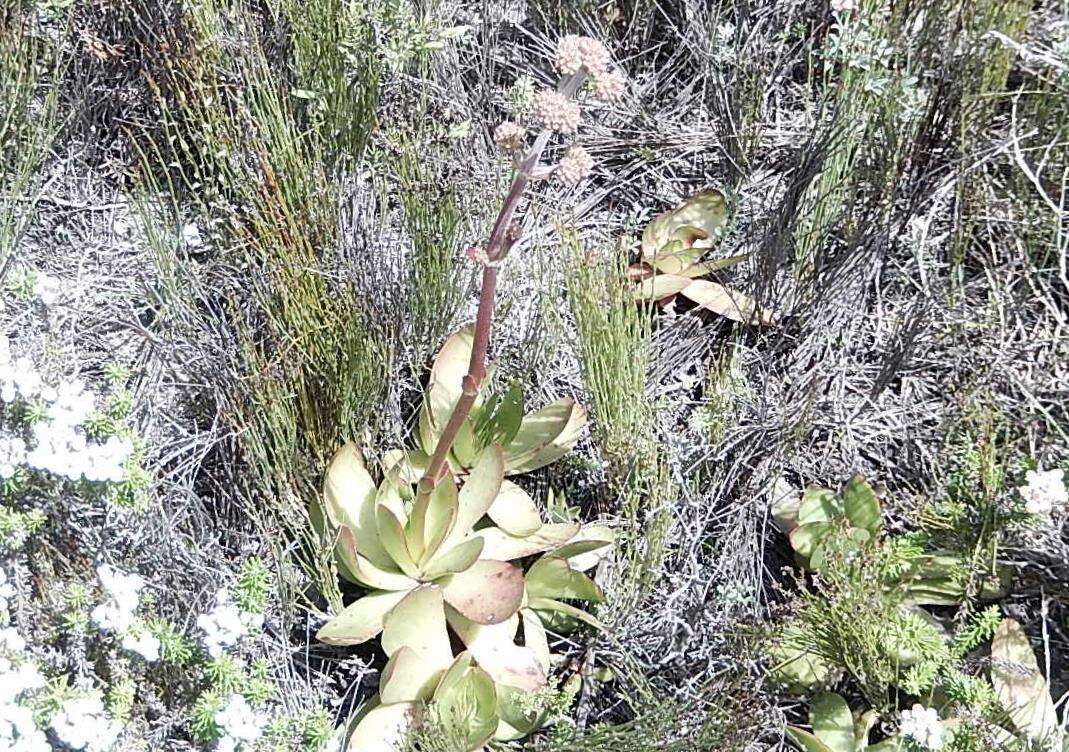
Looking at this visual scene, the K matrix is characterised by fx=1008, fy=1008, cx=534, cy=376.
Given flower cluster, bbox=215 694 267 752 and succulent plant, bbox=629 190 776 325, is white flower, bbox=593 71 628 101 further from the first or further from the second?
flower cluster, bbox=215 694 267 752

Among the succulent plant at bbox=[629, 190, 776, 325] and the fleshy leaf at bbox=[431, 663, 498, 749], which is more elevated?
the succulent plant at bbox=[629, 190, 776, 325]

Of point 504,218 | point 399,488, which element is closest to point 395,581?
point 399,488

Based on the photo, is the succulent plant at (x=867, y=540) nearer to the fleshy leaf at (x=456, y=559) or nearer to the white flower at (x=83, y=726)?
the fleshy leaf at (x=456, y=559)

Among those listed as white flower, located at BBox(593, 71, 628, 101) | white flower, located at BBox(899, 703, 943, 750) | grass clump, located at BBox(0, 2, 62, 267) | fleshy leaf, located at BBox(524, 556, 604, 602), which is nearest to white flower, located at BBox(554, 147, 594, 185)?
white flower, located at BBox(593, 71, 628, 101)

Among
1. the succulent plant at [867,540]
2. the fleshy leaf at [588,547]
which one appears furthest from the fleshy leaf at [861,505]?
the fleshy leaf at [588,547]

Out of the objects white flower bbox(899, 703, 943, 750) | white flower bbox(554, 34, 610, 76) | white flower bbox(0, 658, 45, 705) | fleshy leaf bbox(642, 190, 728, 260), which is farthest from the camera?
fleshy leaf bbox(642, 190, 728, 260)

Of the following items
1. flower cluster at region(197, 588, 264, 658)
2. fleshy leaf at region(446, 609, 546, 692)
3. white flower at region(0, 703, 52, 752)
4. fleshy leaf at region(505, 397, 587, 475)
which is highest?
fleshy leaf at region(505, 397, 587, 475)

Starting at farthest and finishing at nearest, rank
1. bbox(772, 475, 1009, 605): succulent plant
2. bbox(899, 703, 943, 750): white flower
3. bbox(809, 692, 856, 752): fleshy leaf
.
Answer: bbox(772, 475, 1009, 605): succulent plant, bbox(809, 692, 856, 752): fleshy leaf, bbox(899, 703, 943, 750): white flower
